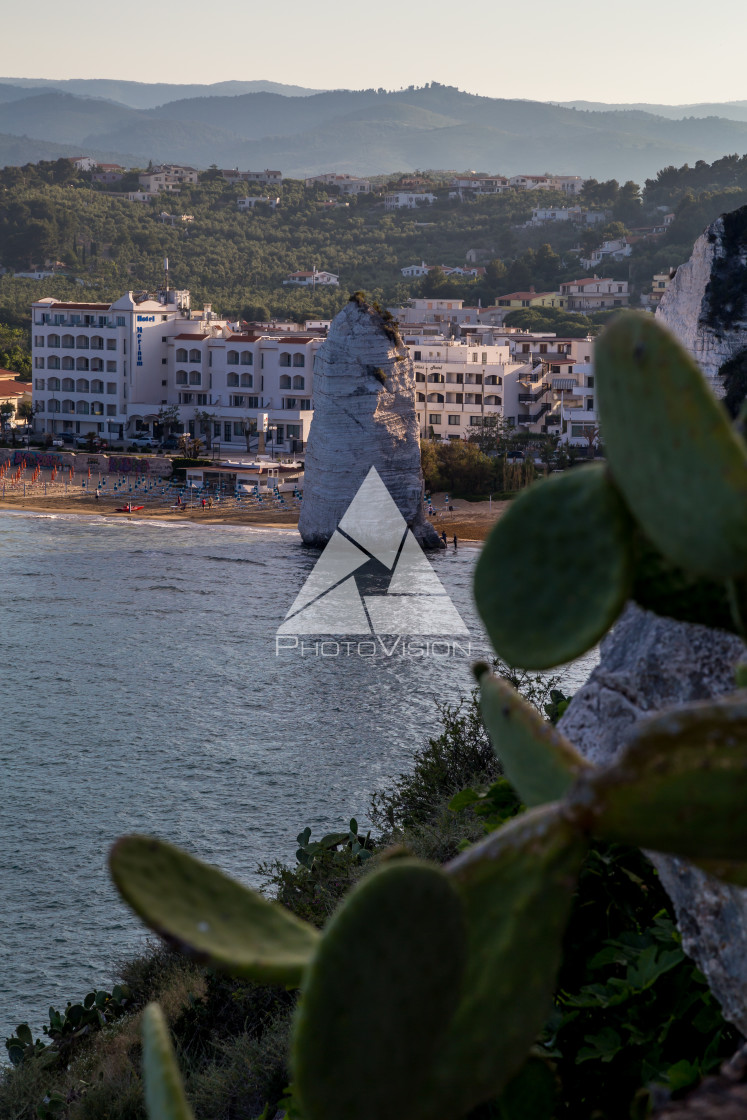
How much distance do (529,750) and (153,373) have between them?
63.6 metres

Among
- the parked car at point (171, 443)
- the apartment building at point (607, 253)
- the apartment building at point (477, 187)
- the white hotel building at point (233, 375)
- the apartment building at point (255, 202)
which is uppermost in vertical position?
the apartment building at point (477, 187)

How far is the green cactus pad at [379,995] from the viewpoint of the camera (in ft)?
4.34

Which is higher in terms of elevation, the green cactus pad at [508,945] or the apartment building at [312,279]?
the apartment building at [312,279]

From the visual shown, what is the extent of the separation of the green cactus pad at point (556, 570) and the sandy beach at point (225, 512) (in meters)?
45.3

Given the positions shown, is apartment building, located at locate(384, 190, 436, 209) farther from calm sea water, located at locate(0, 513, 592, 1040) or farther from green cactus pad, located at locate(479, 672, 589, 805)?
green cactus pad, located at locate(479, 672, 589, 805)

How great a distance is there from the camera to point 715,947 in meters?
2.90

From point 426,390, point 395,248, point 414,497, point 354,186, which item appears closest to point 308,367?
point 426,390

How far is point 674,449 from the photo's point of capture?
137 centimetres

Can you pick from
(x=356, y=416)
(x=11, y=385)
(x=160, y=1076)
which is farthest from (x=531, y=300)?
(x=160, y=1076)

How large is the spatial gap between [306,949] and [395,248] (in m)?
111

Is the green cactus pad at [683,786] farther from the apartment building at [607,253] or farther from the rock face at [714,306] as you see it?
the apartment building at [607,253]

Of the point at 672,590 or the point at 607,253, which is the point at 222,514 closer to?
the point at 672,590

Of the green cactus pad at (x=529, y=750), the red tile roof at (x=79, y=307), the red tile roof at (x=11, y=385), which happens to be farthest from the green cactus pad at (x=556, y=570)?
the red tile roof at (x=11, y=385)

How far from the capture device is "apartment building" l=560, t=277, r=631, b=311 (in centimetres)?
8350
